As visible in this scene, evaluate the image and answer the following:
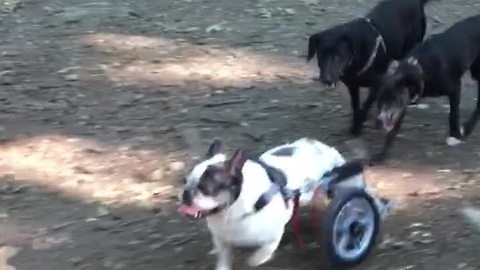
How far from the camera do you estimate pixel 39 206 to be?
436 cm

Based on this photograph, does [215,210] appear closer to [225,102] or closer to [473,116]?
[473,116]

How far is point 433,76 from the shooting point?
15.9ft

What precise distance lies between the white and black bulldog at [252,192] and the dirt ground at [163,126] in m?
0.29

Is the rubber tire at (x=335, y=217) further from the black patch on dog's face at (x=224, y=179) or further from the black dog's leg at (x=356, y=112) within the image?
the black dog's leg at (x=356, y=112)

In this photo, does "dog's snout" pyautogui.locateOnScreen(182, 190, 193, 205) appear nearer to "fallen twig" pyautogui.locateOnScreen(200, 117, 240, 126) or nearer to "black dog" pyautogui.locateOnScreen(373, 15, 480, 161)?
"black dog" pyautogui.locateOnScreen(373, 15, 480, 161)

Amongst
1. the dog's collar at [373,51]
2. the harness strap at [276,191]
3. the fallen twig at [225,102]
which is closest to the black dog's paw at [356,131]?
the dog's collar at [373,51]

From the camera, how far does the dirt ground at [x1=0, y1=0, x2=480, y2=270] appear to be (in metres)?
3.94

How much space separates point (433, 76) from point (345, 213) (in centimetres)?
151

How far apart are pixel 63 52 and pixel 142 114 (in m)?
1.50

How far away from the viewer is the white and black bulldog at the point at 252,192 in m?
3.18

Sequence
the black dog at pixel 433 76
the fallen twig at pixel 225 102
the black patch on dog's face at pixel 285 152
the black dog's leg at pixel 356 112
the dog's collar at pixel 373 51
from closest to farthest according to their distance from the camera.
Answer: the black patch on dog's face at pixel 285 152, the black dog at pixel 433 76, the dog's collar at pixel 373 51, the black dog's leg at pixel 356 112, the fallen twig at pixel 225 102

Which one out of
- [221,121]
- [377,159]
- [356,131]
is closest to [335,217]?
[377,159]

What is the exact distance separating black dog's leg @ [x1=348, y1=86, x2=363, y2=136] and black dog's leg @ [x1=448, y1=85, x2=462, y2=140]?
1.57 feet

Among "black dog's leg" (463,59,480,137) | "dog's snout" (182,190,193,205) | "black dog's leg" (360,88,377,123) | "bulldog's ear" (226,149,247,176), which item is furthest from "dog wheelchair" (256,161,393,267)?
"black dog's leg" (463,59,480,137)
